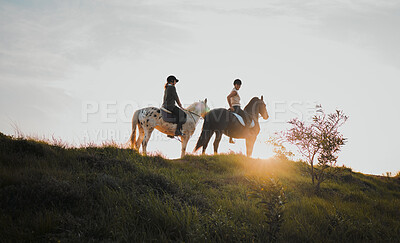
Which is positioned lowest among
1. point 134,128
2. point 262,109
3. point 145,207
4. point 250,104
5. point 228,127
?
point 145,207

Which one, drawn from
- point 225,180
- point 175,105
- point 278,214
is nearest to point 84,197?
point 278,214

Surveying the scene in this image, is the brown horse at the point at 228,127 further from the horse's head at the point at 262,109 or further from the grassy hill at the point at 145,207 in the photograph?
the grassy hill at the point at 145,207

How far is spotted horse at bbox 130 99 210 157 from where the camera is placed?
38.2ft

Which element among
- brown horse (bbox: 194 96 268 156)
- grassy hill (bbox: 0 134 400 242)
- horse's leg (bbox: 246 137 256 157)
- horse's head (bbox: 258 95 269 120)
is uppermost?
horse's head (bbox: 258 95 269 120)

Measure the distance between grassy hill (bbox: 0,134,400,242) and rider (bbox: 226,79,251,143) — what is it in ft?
17.1

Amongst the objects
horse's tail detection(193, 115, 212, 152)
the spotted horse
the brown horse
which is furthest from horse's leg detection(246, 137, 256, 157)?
the spotted horse

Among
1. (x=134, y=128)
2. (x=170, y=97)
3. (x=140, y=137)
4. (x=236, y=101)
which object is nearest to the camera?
(x=170, y=97)

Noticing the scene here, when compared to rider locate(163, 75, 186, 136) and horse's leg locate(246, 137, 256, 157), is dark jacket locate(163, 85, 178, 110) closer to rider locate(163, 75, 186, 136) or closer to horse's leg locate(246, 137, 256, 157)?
rider locate(163, 75, 186, 136)

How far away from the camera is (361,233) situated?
507 cm

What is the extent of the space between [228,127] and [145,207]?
8.03 m

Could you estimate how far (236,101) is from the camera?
41.2ft

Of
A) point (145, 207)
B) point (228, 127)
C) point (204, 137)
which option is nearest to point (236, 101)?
point (228, 127)

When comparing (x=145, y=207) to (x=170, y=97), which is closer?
(x=145, y=207)

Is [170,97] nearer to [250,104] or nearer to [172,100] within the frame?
[172,100]
